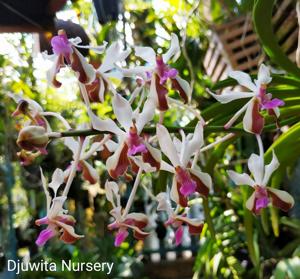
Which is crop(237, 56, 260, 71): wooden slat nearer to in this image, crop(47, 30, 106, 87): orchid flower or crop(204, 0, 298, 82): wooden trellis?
crop(204, 0, 298, 82): wooden trellis

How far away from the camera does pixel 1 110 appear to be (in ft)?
4.70

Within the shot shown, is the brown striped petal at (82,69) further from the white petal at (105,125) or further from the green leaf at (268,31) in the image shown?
the green leaf at (268,31)

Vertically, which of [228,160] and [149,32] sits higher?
[149,32]

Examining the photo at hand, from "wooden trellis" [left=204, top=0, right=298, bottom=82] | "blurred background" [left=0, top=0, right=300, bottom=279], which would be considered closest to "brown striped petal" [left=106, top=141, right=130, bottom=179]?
"blurred background" [left=0, top=0, right=300, bottom=279]

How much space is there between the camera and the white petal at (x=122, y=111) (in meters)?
0.35

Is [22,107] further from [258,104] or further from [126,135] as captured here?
[258,104]

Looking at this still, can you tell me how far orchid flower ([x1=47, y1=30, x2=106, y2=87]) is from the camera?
1.16 ft

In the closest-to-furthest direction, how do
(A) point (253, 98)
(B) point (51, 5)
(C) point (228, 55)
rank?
(A) point (253, 98) → (B) point (51, 5) → (C) point (228, 55)

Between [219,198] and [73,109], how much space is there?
25.9 inches

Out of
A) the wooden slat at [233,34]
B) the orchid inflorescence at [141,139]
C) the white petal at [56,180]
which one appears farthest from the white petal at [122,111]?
the wooden slat at [233,34]

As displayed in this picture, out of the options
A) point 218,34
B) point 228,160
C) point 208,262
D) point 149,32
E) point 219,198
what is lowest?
point 208,262

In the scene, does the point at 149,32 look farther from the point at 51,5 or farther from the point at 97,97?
the point at 97,97

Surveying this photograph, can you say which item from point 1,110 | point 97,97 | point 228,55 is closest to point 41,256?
point 1,110

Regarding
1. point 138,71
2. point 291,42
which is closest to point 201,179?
point 138,71
